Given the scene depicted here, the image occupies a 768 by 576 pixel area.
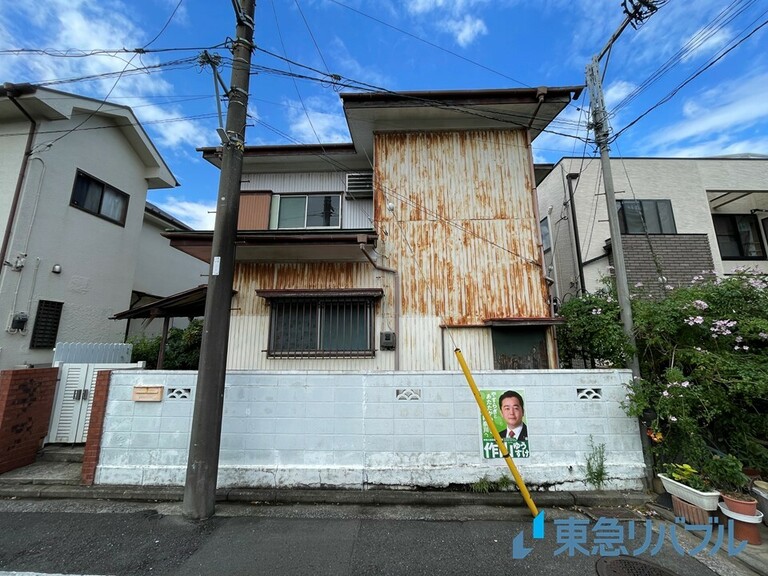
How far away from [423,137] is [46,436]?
875cm

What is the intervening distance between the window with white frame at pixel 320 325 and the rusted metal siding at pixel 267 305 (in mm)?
145

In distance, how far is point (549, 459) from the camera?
4.56 m

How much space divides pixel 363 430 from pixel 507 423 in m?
1.99

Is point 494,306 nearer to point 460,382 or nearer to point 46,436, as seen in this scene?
point 460,382

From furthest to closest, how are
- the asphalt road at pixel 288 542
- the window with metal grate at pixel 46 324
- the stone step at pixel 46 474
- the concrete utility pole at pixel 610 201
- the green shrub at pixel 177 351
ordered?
1. the green shrub at pixel 177 351
2. the window with metal grate at pixel 46 324
3. the concrete utility pole at pixel 610 201
4. the stone step at pixel 46 474
5. the asphalt road at pixel 288 542

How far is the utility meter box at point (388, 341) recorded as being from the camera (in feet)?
20.7

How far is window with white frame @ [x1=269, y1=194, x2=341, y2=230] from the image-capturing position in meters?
8.02

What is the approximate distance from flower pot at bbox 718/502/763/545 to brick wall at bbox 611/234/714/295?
5.80 m

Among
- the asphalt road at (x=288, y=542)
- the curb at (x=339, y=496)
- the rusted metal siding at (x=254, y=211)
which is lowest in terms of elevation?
the asphalt road at (x=288, y=542)

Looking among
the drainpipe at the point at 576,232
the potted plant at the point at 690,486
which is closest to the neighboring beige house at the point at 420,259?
the potted plant at the point at 690,486

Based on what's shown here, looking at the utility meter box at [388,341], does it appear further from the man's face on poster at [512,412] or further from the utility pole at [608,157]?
the utility pole at [608,157]

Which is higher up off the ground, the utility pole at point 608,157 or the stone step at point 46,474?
the utility pole at point 608,157

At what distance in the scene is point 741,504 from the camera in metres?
3.52

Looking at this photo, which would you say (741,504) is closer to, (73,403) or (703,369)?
(703,369)
